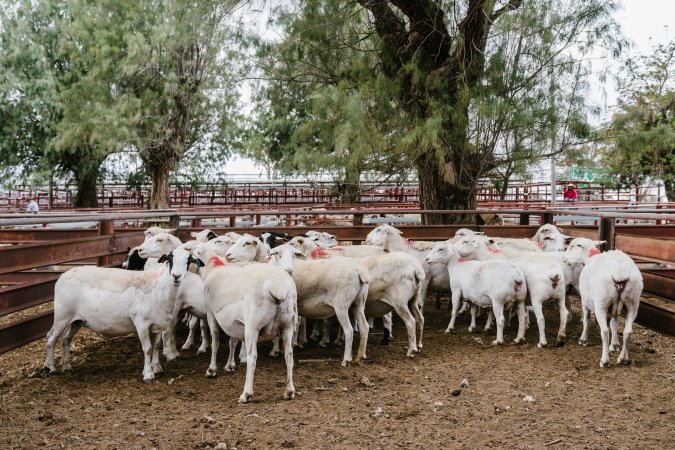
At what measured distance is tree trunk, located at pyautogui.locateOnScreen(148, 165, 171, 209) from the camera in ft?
70.4

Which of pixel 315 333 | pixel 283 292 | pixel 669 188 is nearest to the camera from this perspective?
pixel 283 292

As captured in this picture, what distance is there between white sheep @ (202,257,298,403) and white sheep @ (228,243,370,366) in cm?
61

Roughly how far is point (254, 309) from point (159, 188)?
17.9m

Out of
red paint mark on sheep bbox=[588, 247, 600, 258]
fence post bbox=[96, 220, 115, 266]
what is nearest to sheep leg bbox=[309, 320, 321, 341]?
fence post bbox=[96, 220, 115, 266]

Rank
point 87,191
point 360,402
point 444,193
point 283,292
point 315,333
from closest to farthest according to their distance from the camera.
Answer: point 360,402
point 283,292
point 315,333
point 444,193
point 87,191

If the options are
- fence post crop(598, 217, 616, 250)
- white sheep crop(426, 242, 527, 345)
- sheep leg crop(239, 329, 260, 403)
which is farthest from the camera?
fence post crop(598, 217, 616, 250)

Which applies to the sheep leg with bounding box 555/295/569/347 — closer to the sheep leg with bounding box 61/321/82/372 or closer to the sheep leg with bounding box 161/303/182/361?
the sheep leg with bounding box 161/303/182/361

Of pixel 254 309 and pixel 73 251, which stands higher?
pixel 73 251

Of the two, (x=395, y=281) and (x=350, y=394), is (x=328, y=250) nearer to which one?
(x=395, y=281)

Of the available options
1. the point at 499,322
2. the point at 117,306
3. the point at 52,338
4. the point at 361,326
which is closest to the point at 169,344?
the point at 117,306

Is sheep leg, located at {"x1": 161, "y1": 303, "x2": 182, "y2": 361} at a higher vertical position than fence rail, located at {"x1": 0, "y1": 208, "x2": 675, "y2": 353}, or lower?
lower

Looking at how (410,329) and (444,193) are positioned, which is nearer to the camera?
(410,329)

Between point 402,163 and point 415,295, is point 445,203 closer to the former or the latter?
point 402,163

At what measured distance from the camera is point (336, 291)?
227 inches
